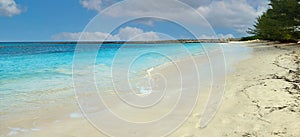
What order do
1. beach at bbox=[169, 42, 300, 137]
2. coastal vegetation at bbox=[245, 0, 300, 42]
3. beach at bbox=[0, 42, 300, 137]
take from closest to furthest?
beach at bbox=[169, 42, 300, 137], beach at bbox=[0, 42, 300, 137], coastal vegetation at bbox=[245, 0, 300, 42]

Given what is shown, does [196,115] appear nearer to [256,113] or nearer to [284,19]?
[256,113]

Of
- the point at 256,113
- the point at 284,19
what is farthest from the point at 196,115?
the point at 284,19

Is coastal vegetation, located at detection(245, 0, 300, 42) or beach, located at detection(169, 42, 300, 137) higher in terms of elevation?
coastal vegetation, located at detection(245, 0, 300, 42)

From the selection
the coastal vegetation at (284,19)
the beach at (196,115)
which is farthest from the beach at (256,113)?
the coastal vegetation at (284,19)

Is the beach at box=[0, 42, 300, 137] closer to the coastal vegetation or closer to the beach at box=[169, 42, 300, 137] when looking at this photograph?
the beach at box=[169, 42, 300, 137]

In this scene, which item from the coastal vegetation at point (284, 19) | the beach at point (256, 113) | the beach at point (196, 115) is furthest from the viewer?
the coastal vegetation at point (284, 19)

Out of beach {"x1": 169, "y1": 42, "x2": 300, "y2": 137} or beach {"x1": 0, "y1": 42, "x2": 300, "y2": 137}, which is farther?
beach {"x1": 0, "y1": 42, "x2": 300, "y2": 137}

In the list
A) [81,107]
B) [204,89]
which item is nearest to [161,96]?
[204,89]

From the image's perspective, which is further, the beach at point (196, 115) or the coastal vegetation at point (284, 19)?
the coastal vegetation at point (284, 19)

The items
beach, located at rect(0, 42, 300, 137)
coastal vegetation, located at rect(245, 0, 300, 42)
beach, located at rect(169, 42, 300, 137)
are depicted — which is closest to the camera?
beach, located at rect(169, 42, 300, 137)

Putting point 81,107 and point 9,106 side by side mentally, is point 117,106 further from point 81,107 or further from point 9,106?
point 9,106

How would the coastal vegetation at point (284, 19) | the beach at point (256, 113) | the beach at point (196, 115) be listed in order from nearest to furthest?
the beach at point (256, 113) < the beach at point (196, 115) < the coastal vegetation at point (284, 19)

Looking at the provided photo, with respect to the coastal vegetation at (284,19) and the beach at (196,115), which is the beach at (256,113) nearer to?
the beach at (196,115)

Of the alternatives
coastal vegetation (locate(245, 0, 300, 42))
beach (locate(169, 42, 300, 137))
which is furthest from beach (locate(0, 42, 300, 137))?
coastal vegetation (locate(245, 0, 300, 42))
